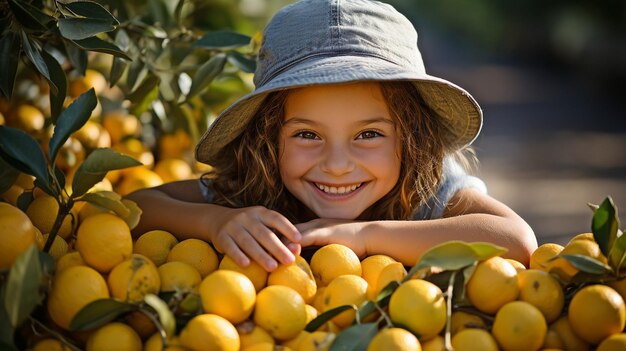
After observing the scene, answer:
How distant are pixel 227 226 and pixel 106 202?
0.28 m

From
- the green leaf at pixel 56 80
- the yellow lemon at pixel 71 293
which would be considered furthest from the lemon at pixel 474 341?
the green leaf at pixel 56 80

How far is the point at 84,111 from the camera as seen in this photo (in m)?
1.28

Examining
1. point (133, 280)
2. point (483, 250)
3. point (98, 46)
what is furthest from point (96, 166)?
point (483, 250)

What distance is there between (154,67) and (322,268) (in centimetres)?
89

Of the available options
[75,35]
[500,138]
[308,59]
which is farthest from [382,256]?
[500,138]

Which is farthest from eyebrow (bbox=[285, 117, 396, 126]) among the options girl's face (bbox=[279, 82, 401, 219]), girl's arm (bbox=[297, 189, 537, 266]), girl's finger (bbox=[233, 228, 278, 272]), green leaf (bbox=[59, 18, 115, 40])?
green leaf (bbox=[59, 18, 115, 40])

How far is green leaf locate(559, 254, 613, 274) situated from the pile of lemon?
0.03 m

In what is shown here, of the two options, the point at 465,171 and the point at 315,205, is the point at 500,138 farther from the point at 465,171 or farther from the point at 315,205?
the point at 315,205

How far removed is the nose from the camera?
5.31 feet

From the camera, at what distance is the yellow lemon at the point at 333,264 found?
132 centimetres

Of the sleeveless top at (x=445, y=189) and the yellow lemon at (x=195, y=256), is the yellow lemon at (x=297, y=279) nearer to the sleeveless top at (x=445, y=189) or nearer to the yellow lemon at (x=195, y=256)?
the yellow lemon at (x=195, y=256)

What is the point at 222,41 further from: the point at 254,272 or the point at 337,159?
the point at 254,272

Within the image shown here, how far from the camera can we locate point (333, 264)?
1327 mm

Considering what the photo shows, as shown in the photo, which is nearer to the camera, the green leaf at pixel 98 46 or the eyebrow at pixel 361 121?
the green leaf at pixel 98 46
